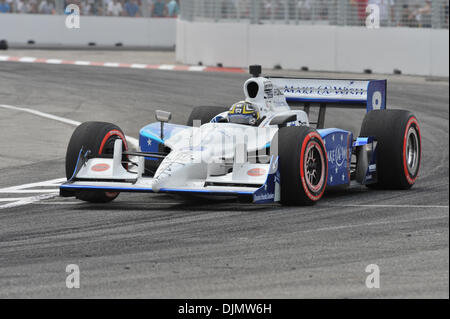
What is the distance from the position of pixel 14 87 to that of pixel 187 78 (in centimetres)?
503

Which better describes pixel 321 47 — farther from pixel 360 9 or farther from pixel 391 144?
pixel 391 144

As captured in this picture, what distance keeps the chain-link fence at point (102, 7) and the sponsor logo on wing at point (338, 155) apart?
77.5ft

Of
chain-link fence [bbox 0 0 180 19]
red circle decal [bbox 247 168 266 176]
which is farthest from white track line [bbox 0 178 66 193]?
chain-link fence [bbox 0 0 180 19]

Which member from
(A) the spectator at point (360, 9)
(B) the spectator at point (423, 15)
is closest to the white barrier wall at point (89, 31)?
(A) the spectator at point (360, 9)

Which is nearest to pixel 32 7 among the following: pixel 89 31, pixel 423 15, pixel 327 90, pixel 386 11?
pixel 89 31

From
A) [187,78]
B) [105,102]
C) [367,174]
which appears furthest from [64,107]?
[367,174]

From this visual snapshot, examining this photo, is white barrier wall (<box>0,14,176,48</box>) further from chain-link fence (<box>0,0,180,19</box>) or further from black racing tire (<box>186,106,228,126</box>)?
black racing tire (<box>186,106,228,126</box>)

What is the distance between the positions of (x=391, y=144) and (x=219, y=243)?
4.02m

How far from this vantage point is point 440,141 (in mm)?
17203

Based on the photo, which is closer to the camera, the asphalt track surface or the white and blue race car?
the asphalt track surface

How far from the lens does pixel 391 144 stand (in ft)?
38.8

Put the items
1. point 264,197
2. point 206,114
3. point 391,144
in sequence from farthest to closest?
point 206,114, point 391,144, point 264,197

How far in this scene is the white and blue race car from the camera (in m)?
10.0

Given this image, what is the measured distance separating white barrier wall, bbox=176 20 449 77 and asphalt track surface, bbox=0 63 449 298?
11.0 meters
